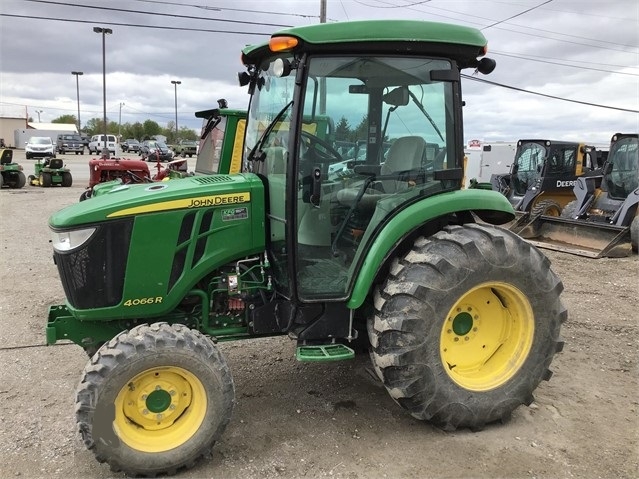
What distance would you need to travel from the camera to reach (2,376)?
4.15 m

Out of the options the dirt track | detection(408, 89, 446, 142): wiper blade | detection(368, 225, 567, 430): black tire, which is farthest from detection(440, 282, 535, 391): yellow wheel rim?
detection(408, 89, 446, 142): wiper blade

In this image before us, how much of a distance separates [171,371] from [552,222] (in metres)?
9.40

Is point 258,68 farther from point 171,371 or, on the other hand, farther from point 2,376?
point 2,376

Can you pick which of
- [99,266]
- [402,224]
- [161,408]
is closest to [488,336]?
[402,224]

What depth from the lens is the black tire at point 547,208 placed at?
475 inches

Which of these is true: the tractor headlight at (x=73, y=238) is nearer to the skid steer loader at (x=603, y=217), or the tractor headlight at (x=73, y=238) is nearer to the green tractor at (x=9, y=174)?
the skid steer loader at (x=603, y=217)

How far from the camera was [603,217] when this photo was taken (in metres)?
10.7

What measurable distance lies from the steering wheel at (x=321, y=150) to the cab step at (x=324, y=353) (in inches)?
45.1

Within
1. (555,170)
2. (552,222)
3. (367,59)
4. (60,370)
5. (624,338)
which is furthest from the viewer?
(555,170)

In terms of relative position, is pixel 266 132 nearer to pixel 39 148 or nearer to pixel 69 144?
pixel 39 148

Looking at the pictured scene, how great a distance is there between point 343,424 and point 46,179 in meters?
18.4

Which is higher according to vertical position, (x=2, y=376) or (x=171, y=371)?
(x=171, y=371)

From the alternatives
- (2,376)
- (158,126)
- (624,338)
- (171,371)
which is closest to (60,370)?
(2,376)

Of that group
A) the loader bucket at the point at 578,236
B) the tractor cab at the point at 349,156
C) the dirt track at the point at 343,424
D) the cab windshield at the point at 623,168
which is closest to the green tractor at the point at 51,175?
the dirt track at the point at 343,424
